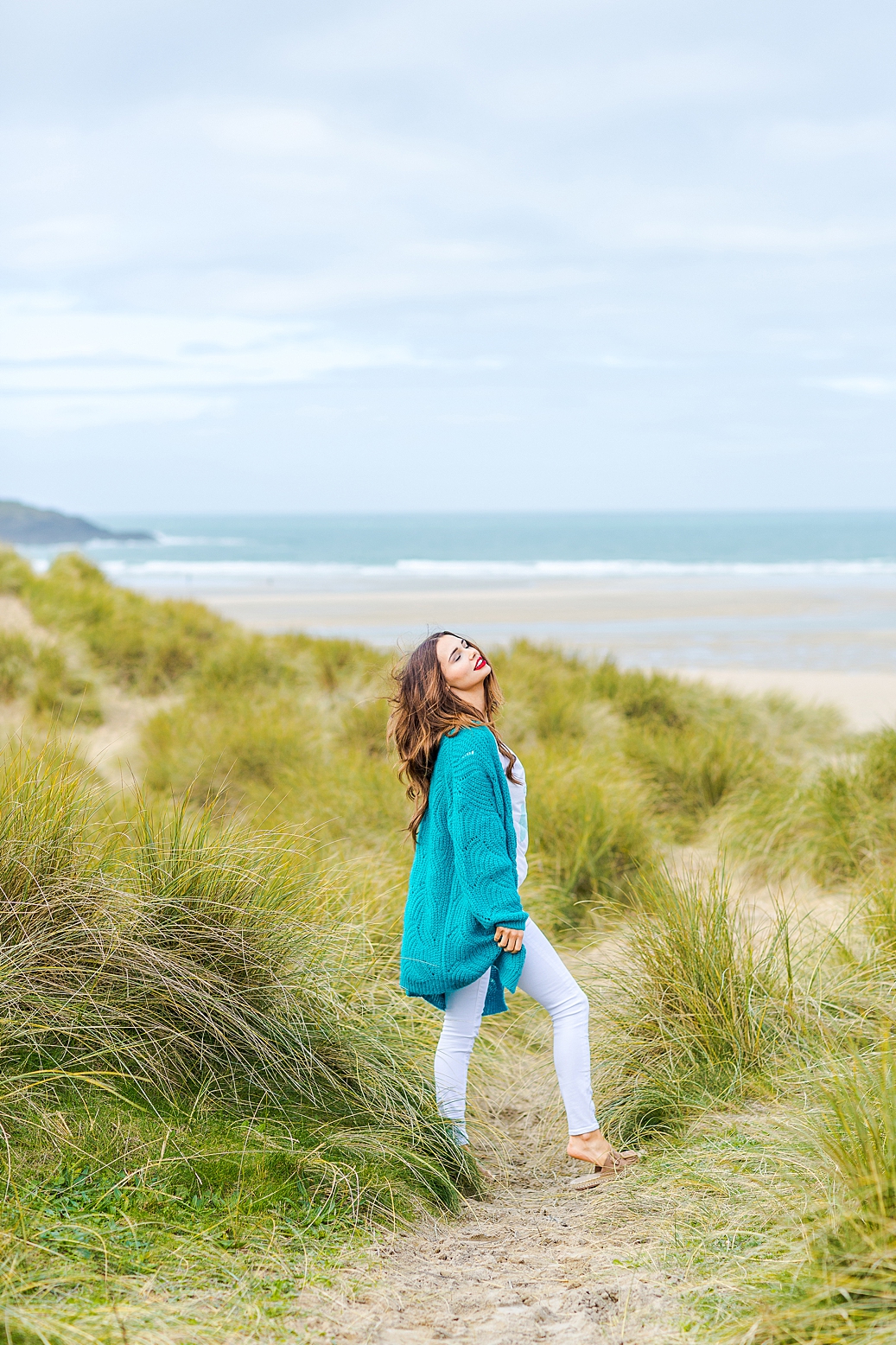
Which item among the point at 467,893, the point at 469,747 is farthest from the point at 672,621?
the point at 467,893

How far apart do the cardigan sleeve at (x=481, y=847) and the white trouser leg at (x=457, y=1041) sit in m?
0.28

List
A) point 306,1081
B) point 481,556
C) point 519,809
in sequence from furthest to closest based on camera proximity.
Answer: point 481,556, point 519,809, point 306,1081

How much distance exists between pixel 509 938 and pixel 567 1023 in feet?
1.31

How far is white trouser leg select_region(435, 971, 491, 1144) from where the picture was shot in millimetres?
3486

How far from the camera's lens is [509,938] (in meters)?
3.30

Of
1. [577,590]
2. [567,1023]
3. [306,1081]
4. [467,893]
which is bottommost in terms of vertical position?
[306,1081]

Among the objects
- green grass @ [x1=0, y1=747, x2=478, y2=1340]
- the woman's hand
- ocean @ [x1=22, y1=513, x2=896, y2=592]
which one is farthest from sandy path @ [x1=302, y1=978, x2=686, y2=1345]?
ocean @ [x1=22, y1=513, x2=896, y2=592]

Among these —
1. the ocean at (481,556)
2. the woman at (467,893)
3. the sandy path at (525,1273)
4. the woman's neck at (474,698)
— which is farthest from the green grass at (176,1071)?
the ocean at (481,556)

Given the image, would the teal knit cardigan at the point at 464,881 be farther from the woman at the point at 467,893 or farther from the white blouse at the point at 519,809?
the white blouse at the point at 519,809

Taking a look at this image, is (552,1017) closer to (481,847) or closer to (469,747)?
(481,847)

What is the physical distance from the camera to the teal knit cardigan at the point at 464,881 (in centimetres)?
332

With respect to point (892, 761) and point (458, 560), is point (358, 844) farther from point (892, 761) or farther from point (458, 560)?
point (458, 560)

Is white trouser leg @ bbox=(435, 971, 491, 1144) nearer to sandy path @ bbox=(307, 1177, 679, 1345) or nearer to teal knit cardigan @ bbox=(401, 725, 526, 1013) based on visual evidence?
teal knit cardigan @ bbox=(401, 725, 526, 1013)

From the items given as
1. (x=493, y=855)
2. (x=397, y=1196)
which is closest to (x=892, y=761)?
(x=493, y=855)
